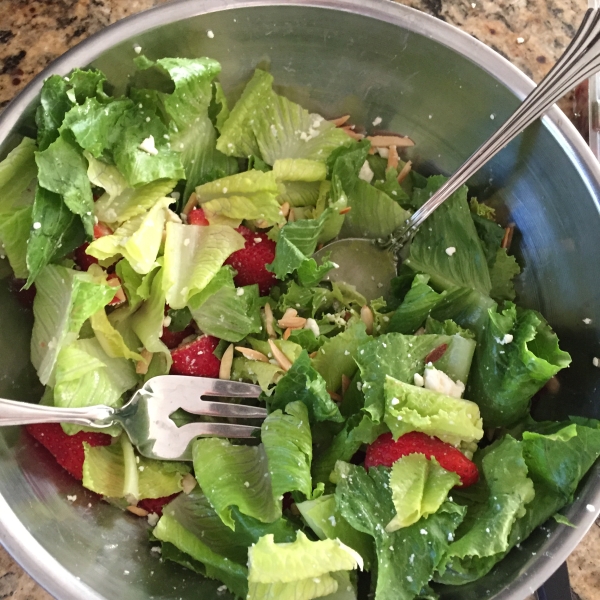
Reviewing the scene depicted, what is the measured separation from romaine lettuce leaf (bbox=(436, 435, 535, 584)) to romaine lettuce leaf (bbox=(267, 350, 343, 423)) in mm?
256

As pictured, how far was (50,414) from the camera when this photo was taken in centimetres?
87

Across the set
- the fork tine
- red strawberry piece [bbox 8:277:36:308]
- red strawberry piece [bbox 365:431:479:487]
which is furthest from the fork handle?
red strawberry piece [bbox 365:431:479:487]

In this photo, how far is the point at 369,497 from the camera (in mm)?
922

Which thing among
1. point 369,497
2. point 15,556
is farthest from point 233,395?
point 15,556

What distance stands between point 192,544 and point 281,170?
2.22 feet

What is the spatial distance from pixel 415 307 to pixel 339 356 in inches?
6.4

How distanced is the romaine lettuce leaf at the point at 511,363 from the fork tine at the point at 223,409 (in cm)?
38

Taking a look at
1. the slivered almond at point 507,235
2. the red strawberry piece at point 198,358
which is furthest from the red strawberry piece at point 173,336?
the slivered almond at point 507,235

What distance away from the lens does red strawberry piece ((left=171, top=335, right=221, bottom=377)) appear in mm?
1047

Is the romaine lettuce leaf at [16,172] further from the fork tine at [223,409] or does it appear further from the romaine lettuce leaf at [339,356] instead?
the romaine lettuce leaf at [339,356]

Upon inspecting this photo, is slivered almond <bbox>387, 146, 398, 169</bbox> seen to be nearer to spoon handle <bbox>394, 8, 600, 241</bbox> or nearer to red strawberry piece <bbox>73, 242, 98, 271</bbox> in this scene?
spoon handle <bbox>394, 8, 600, 241</bbox>

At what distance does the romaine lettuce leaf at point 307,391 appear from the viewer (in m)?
0.96

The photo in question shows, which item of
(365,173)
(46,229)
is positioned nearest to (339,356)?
(365,173)

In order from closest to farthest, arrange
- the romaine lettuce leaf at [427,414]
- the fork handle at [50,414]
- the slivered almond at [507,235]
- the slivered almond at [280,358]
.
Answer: the fork handle at [50,414] < the romaine lettuce leaf at [427,414] < the slivered almond at [280,358] < the slivered almond at [507,235]
